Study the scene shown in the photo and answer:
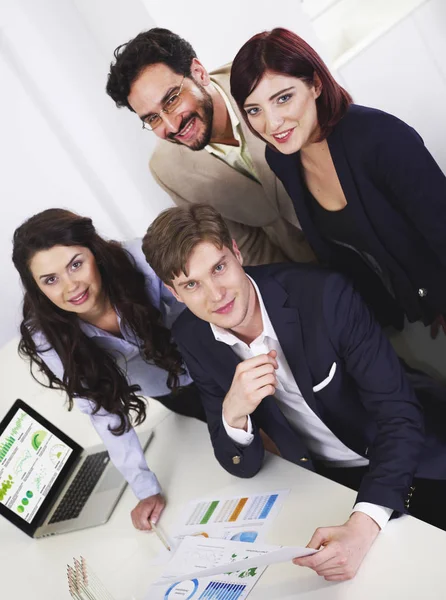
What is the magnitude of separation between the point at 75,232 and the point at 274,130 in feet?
2.06

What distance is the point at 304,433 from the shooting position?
1828 mm

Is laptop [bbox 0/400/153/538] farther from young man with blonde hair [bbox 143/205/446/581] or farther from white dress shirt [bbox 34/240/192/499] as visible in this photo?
young man with blonde hair [bbox 143/205/446/581]

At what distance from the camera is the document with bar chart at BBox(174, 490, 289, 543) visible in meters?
1.59

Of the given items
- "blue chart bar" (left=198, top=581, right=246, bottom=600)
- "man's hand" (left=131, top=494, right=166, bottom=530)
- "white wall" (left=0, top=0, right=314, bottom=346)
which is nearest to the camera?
"blue chart bar" (left=198, top=581, right=246, bottom=600)

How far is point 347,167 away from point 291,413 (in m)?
0.64

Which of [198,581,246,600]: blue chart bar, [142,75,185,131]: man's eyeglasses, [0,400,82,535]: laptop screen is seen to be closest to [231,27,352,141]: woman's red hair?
[142,75,185,131]: man's eyeglasses

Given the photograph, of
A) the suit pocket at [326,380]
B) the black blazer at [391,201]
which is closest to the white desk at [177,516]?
the suit pocket at [326,380]

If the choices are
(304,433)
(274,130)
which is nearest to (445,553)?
(304,433)

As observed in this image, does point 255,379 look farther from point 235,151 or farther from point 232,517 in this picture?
point 235,151

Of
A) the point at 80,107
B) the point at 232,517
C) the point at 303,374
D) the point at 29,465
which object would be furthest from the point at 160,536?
the point at 80,107

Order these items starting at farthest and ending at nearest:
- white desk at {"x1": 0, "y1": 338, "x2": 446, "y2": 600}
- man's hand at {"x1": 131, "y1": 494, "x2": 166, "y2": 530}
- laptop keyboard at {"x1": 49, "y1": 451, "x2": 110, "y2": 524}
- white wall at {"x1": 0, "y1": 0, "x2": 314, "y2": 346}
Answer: white wall at {"x1": 0, "y1": 0, "x2": 314, "y2": 346}, laptop keyboard at {"x1": 49, "y1": 451, "x2": 110, "y2": 524}, man's hand at {"x1": 131, "y1": 494, "x2": 166, "y2": 530}, white desk at {"x1": 0, "y1": 338, "x2": 446, "y2": 600}

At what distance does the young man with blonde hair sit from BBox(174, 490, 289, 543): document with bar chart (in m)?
0.09

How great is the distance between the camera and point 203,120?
78.2 inches

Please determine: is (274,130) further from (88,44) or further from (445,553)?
(88,44)
